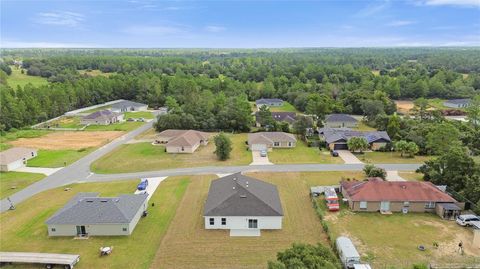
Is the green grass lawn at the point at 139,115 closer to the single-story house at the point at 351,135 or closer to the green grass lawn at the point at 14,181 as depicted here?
the green grass lawn at the point at 14,181

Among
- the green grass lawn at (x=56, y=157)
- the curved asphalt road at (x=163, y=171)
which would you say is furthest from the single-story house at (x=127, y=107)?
the curved asphalt road at (x=163, y=171)

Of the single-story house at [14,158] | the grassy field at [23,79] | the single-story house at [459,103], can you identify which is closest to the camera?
the single-story house at [14,158]

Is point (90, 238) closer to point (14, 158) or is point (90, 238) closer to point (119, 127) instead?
point (14, 158)

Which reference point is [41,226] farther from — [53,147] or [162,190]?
[53,147]

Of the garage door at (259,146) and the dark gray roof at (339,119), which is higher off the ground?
the dark gray roof at (339,119)

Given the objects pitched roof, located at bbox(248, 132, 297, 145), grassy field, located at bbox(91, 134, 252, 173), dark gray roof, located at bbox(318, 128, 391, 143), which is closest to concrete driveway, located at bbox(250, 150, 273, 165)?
grassy field, located at bbox(91, 134, 252, 173)

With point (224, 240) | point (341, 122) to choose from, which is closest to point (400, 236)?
point (224, 240)

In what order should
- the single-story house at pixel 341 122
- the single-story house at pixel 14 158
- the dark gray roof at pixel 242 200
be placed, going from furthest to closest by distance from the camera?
the single-story house at pixel 341 122
the single-story house at pixel 14 158
the dark gray roof at pixel 242 200

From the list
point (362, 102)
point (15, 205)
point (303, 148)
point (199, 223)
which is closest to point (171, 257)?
point (199, 223)
